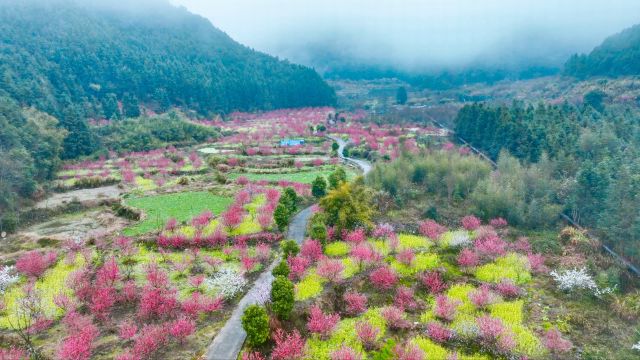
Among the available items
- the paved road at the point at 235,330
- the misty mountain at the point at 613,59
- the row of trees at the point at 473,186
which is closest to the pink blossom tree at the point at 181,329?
the paved road at the point at 235,330

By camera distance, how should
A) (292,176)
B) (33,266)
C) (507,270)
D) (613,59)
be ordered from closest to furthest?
1. (33,266)
2. (507,270)
3. (292,176)
4. (613,59)

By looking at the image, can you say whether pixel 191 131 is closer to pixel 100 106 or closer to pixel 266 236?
pixel 100 106

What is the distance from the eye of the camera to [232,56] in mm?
169000

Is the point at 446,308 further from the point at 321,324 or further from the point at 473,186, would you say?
the point at 473,186

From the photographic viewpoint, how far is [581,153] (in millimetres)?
42750

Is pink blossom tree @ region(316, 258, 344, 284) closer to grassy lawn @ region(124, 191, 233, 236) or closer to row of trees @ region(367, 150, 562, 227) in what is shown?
row of trees @ region(367, 150, 562, 227)

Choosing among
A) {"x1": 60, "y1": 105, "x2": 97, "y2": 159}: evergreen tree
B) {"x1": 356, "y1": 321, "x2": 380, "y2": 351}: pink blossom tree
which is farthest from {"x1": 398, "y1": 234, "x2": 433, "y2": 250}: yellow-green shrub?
{"x1": 60, "y1": 105, "x2": 97, "y2": 159}: evergreen tree

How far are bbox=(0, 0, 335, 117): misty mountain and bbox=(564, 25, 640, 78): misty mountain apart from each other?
87251 mm

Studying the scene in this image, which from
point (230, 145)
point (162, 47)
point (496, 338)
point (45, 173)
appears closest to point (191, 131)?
point (230, 145)

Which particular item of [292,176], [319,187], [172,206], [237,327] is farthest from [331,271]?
[292,176]

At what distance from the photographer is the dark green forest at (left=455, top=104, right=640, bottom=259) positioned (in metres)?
26.7

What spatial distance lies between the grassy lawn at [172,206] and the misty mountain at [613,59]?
115 m

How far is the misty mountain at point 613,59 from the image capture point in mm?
99188

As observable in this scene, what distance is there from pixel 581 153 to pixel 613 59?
295 ft
